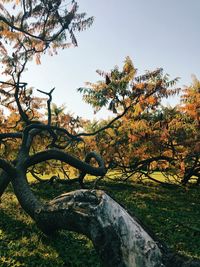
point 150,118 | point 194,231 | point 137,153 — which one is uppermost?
point 150,118

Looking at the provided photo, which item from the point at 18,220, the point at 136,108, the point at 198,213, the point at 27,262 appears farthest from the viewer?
the point at 136,108

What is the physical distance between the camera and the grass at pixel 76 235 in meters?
7.40

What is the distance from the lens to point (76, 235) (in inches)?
364

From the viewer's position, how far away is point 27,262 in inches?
281

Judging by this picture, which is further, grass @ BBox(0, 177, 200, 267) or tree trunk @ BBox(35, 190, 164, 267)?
grass @ BBox(0, 177, 200, 267)

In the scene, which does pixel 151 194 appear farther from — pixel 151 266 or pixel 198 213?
pixel 151 266

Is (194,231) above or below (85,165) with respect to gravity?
below

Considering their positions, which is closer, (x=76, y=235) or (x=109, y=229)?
(x=109, y=229)

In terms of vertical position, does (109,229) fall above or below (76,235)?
below

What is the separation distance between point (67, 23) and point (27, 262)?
820cm

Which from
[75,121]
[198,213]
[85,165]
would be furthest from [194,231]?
[75,121]

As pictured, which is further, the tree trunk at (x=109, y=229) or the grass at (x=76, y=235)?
the grass at (x=76, y=235)

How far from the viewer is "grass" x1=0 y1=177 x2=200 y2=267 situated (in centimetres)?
740

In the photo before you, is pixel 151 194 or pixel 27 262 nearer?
pixel 27 262
